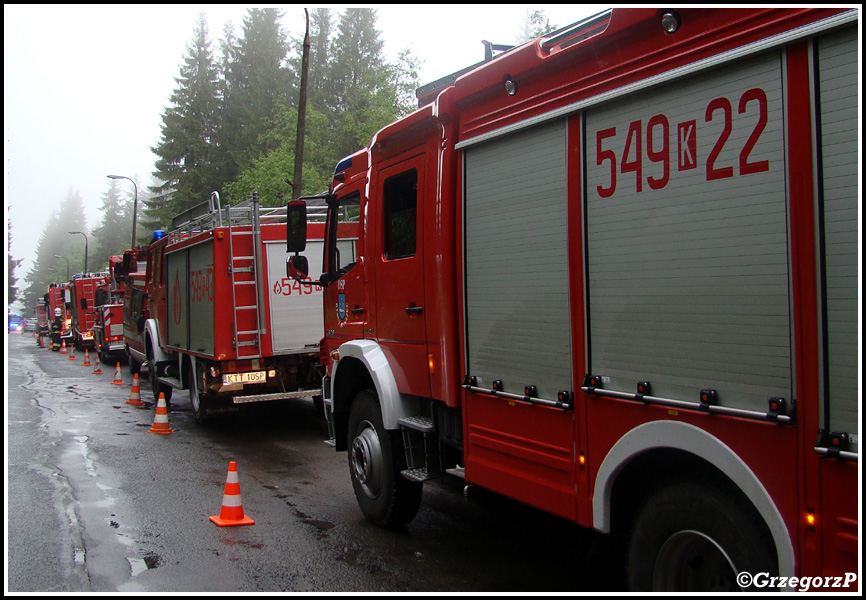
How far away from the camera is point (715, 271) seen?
2947mm

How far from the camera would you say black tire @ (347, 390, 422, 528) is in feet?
18.4

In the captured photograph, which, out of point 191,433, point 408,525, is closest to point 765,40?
point 408,525

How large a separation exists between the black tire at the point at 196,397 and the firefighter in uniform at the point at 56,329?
30504mm

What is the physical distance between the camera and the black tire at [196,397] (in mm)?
11133

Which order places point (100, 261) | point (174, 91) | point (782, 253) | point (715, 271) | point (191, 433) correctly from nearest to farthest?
point (782, 253), point (715, 271), point (191, 433), point (174, 91), point (100, 261)

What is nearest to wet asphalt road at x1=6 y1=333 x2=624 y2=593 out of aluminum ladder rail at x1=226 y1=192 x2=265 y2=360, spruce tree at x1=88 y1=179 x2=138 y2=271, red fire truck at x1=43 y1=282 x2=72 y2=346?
aluminum ladder rail at x1=226 y1=192 x2=265 y2=360

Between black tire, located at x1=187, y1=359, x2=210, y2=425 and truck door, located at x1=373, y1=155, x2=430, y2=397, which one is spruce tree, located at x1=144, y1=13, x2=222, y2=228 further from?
truck door, located at x1=373, y1=155, x2=430, y2=397

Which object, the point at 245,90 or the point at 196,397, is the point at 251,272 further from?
the point at 245,90

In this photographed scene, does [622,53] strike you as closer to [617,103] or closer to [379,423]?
[617,103]

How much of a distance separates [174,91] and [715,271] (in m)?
53.4

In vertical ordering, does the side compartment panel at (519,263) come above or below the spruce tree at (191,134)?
below

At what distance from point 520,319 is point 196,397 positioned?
28.0 feet

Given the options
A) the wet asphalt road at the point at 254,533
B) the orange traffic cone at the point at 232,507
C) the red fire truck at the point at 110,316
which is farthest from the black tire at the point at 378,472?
the red fire truck at the point at 110,316

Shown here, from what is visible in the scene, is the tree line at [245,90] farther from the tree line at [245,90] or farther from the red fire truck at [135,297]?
the red fire truck at [135,297]
